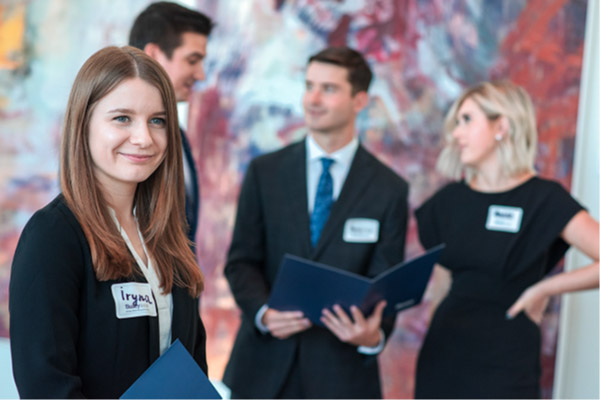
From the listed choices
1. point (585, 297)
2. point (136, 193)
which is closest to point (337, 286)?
point (136, 193)

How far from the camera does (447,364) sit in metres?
2.69

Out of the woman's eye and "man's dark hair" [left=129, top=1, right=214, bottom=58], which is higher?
"man's dark hair" [left=129, top=1, right=214, bottom=58]

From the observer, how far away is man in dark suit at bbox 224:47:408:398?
254cm

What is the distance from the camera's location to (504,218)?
8.90 ft

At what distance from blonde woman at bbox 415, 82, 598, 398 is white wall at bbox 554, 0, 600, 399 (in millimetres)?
1117

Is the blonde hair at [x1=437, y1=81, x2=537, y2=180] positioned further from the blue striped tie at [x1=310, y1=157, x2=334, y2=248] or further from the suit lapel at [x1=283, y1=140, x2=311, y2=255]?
the suit lapel at [x1=283, y1=140, x2=311, y2=255]

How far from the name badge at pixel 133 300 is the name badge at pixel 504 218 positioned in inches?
69.5

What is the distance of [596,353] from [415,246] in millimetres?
1234

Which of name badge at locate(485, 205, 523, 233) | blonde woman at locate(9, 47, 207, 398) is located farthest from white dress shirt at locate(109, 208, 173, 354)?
name badge at locate(485, 205, 523, 233)

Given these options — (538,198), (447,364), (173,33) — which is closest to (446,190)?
(538,198)

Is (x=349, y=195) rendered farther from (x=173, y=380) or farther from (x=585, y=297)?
(x=585, y=297)

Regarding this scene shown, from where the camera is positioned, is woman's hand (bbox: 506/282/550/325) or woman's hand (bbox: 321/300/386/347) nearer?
woman's hand (bbox: 321/300/386/347)

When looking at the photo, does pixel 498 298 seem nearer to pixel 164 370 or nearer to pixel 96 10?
pixel 164 370

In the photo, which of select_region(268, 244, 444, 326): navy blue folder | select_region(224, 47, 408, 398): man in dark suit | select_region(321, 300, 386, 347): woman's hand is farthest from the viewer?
select_region(224, 47, 408, 398): man in dark suit
